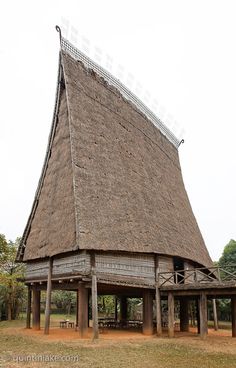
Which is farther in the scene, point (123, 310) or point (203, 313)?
point (123, 310)

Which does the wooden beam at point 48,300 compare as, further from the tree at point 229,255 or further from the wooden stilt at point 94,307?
the tree at point 229,255

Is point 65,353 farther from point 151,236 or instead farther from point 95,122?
point 95,122

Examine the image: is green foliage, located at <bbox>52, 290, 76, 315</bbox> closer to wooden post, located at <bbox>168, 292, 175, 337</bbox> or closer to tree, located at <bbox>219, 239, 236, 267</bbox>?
tree, located at <bbox>219, 239, 236, 267</bbox>

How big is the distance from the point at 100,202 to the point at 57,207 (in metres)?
2.67

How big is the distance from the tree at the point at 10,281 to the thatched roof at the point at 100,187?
6.13m

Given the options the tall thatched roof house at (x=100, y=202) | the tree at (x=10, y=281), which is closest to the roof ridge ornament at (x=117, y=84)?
the tall thatched roof house at (x=100, y=202)

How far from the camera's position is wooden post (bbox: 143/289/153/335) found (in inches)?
797

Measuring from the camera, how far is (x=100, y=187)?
20531 millimetres

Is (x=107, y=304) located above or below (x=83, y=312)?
below

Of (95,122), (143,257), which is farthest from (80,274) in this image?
(95,122)

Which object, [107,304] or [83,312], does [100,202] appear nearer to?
[83,312]

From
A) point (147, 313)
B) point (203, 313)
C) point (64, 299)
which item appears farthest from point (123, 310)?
point (64, 299)

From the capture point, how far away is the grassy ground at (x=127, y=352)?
11.7 metres

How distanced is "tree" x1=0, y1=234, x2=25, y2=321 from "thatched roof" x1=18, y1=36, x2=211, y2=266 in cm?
613
